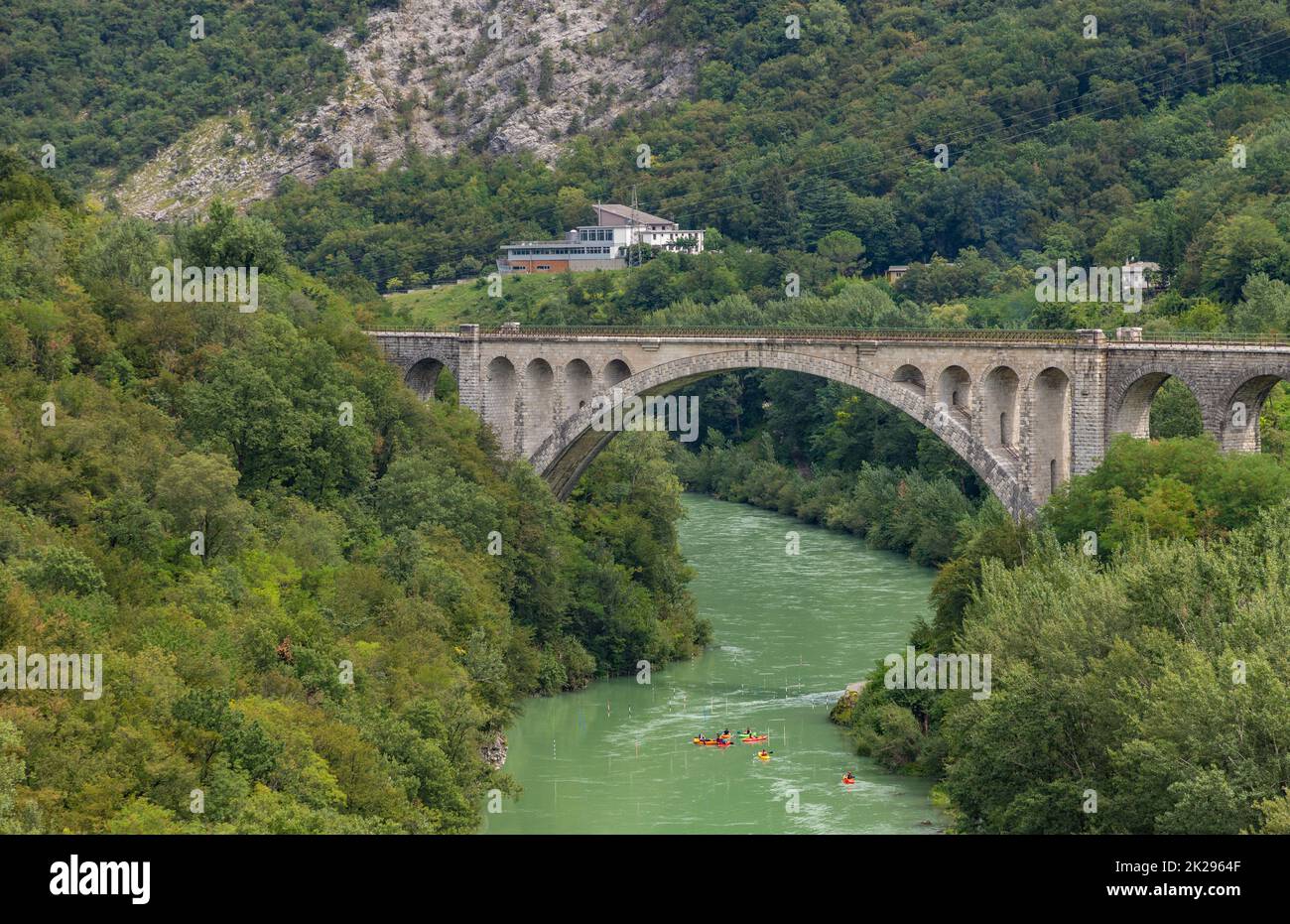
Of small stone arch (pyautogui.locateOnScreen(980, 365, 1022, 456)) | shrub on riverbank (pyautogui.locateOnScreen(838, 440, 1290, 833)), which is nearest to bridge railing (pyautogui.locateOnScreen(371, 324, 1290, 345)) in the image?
small stone arch (pyautogui.locateOnScreen(980, 365, 1022, 456))

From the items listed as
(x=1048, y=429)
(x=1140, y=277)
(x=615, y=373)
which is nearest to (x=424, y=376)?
(x=615, y=373)

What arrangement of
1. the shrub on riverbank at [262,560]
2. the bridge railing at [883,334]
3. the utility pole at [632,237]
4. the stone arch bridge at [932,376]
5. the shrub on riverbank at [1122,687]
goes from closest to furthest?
the shrub on riverbank at [1122,687] < the shrub on riverbank at [262,560] < the stone arch bridge at [932,376] < the bridge railing at [883,334] < the utility pole at [632,237]

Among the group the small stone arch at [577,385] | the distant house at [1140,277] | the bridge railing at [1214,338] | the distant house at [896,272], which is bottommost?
the small stone arch at [577,385]

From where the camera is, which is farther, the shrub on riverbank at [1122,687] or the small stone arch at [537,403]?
the small stone arch at [537,403]

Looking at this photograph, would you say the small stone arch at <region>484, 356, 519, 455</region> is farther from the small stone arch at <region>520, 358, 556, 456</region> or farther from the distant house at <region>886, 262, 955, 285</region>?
the distant house at <region>886, 262, 955, 285</region>

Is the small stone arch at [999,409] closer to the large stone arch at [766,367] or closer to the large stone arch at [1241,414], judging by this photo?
the large stone arch at [766,367]

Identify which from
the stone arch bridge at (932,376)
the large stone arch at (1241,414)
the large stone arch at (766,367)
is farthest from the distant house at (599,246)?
the large stone arch at (1241,414)

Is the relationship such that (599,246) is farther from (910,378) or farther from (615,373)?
(910,378)

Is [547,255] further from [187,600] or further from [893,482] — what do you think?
[187,600]
